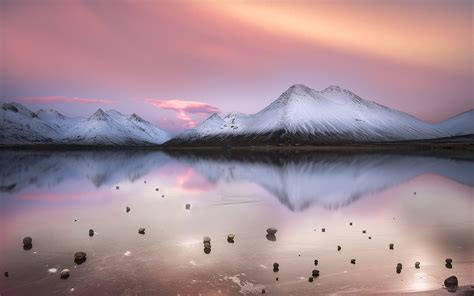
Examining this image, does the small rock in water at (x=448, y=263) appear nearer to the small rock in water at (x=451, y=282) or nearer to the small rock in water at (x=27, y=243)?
the small rock in water at (x=451, y=282)

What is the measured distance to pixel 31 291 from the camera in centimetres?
2062

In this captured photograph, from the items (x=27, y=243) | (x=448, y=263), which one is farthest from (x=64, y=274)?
(x=448, y=263)

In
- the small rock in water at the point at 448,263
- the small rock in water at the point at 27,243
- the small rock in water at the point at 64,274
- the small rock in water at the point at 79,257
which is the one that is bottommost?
the small rock in water at the point at 448,263

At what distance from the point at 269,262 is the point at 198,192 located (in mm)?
41319

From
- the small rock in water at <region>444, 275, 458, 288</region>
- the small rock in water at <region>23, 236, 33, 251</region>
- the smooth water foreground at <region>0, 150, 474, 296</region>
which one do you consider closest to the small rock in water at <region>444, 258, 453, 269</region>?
the smooth water foreground at <region>0, 150, 474, 296</region>

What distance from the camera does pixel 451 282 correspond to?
67.0ft

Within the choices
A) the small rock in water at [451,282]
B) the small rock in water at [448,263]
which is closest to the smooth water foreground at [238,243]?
the small rock in water at [448,263]

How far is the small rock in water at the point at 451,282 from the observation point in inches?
803

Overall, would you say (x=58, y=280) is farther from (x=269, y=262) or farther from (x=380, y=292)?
(x=380, y=292)

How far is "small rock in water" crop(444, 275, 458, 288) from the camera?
20.4 m

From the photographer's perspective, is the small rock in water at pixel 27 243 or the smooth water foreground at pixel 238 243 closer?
the smooth water foreground at pixel 238 243

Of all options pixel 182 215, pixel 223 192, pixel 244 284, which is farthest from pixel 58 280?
pixel 223 192

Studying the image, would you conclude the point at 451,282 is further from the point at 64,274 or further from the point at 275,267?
the point at 64,274

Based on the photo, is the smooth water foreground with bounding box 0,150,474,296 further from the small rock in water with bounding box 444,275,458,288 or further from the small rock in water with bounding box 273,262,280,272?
the small rock in water with bounding box 444,275,458,288
